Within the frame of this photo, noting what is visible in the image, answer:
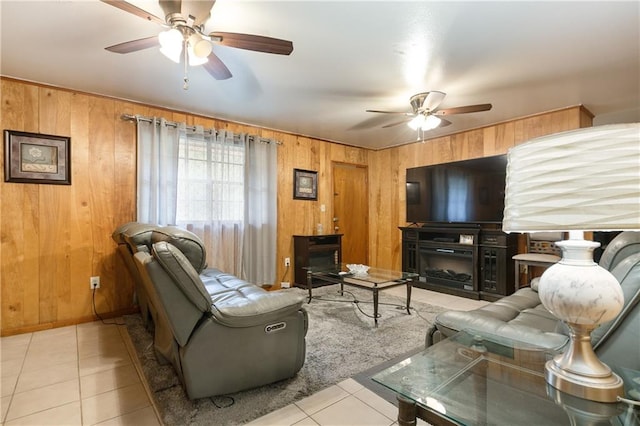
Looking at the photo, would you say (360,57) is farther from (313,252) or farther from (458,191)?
(313,252)

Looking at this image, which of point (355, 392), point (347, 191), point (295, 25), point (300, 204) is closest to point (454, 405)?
point (355, 392)

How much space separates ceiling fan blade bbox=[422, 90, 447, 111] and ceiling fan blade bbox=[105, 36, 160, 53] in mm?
2292

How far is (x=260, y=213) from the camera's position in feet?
13.5

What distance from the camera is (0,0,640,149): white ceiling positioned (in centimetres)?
188

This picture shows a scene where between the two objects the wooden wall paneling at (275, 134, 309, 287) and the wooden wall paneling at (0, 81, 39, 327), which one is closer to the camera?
the wooden wall paneling at (0, 81, 39, 327)

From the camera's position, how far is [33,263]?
2818mm

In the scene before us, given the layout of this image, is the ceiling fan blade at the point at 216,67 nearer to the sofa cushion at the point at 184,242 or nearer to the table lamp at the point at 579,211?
the sofa cushion at the point at 184,242

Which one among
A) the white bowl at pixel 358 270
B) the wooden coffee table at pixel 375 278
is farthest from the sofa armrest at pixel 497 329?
the white bowl at pixel 358 270

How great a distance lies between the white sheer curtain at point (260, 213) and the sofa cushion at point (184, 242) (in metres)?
1.96

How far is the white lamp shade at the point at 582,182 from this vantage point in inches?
26.5

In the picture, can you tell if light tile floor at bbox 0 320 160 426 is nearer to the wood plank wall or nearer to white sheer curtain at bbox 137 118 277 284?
the wood plank wall

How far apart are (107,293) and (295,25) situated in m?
3.13

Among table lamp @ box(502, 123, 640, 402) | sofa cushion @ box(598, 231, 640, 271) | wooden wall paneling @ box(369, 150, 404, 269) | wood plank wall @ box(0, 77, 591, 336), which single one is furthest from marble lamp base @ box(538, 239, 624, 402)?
wooden wall paneling @ box(369, 150, 404, 269)

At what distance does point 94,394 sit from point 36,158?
2.32 metres
